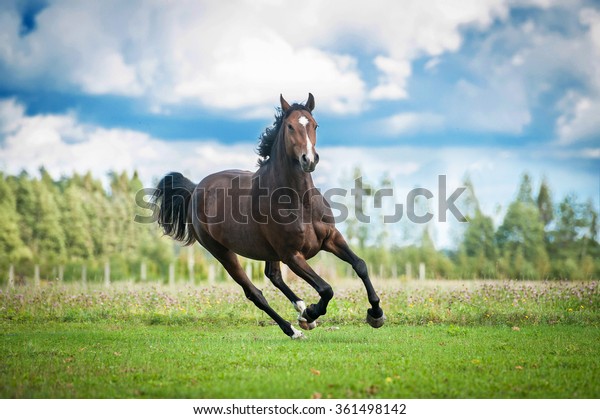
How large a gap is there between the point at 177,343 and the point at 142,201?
3.31 meters

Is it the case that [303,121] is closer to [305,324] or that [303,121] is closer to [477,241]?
[305,324]

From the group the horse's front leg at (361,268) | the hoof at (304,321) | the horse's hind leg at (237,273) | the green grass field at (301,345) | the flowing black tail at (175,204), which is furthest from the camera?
the flowing black tail at (175,204)

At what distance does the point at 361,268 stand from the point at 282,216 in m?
1.35

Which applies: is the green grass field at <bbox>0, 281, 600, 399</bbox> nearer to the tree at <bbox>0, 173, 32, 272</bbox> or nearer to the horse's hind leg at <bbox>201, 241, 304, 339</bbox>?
the horse's hind leg at <bbox>201, 241, 304, 339</bbox>

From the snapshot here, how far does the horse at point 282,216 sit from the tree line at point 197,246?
67.6 ft

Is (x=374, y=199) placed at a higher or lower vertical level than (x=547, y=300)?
higher

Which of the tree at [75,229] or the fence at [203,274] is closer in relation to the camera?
the fence at [203,274]

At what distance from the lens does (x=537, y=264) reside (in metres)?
36.2

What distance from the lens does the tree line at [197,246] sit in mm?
36500

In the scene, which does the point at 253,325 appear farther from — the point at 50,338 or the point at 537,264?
the point at 537,264

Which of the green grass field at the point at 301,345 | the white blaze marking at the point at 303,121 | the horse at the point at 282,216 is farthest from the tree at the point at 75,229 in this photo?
the white blaze marking at the point at 303,121

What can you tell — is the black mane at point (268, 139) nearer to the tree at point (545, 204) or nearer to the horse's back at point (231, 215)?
the horse's back at point (231, 215)

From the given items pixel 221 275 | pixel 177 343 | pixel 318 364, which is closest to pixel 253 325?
pixel 177 343

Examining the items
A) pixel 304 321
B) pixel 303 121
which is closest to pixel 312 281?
pixel 304 321
